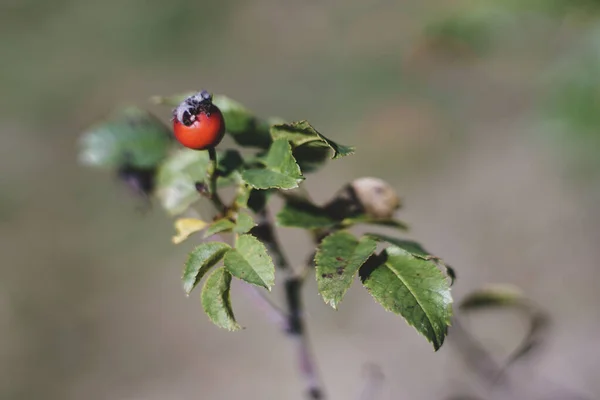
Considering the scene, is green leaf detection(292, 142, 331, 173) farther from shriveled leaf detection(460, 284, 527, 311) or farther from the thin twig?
the thin twig

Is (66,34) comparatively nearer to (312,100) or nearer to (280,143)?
(312,100)

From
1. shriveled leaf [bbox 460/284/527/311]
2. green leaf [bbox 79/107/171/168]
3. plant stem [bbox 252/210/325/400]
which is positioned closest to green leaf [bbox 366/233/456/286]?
plant stem [bbox 252/210/325/400]

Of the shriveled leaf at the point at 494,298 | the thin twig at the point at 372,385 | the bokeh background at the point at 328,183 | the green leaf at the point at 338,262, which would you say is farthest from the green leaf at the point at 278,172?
the thin twig at the point at 372,385

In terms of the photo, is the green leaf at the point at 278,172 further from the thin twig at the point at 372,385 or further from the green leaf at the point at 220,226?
the thin twig at the point at 372,385

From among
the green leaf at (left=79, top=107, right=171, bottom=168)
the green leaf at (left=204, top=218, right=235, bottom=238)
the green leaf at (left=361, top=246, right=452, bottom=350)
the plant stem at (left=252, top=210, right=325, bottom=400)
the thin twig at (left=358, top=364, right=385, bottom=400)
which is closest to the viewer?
the green leaf at (left=361, top=246, right=452, bottom=350)

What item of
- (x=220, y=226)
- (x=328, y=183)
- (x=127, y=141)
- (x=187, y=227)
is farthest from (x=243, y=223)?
(x=328, y=183)

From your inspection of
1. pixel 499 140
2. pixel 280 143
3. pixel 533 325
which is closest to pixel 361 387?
pixel 533 325
